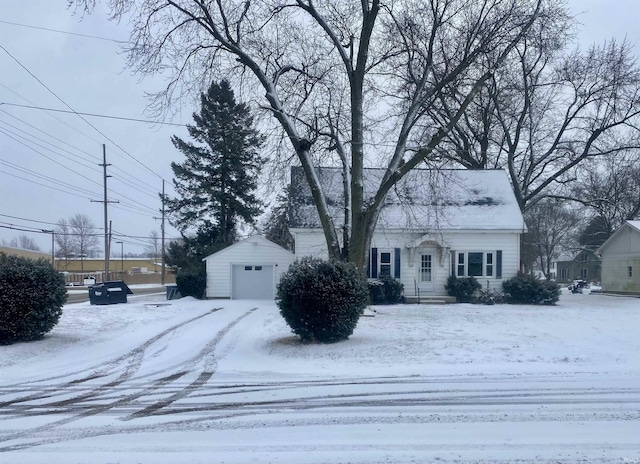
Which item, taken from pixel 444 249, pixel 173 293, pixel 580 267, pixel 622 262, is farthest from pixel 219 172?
pixel 580 267

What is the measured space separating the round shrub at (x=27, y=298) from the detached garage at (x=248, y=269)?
613 inches

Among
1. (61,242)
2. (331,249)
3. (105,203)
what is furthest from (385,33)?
(61,242)

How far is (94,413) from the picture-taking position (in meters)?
9.56

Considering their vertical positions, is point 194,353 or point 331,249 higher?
point 331,249

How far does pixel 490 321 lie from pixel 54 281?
1351cm

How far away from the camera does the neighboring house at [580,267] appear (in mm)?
77137

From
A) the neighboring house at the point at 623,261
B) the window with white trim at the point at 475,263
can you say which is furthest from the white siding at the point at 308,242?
the neighboring house at the point at 623,261

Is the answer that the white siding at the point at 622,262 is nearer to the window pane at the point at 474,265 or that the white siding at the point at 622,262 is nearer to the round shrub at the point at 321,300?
the window pane at the point at 474,265

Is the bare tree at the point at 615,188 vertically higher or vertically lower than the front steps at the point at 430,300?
higher

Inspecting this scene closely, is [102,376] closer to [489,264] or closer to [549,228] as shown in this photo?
[489,264]

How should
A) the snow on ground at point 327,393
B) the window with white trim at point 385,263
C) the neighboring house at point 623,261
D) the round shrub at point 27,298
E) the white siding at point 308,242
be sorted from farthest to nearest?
the neighboring house at point 623,261
the window with white trim at point 385,263
the white siding at point 308,242
the round shrub at point 27,298
the snow on ground at point 327,393

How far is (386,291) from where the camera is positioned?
97.2 ft

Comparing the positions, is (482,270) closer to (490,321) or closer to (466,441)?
(490,321)

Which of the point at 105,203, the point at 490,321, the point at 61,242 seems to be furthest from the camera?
the point at 61,242
